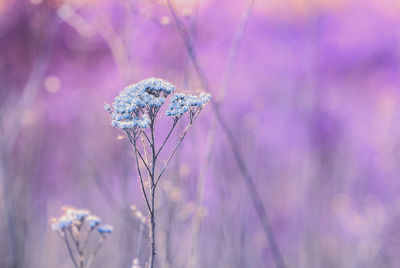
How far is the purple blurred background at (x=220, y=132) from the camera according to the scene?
167 cm

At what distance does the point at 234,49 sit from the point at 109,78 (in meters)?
3.75

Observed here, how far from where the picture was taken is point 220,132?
2.56m

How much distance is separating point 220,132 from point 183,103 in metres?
1.66

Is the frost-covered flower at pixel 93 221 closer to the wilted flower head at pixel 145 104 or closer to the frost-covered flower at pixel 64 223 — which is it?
the frost-covered flower at pixel 64 223

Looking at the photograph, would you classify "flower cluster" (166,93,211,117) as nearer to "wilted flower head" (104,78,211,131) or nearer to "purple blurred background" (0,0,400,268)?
"wilted flower head" (104,78,211,131)

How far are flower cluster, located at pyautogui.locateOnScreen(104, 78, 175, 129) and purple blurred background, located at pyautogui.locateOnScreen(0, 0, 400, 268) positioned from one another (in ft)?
1.24

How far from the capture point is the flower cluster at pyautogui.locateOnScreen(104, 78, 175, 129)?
2.83ft

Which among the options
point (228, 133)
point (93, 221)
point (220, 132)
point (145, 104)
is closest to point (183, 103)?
point (145, 104)

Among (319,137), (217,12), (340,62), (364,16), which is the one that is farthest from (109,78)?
(364,16)

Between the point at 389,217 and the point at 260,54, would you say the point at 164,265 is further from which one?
the point at 260,54

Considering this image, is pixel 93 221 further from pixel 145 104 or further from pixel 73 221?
pixel 145 104

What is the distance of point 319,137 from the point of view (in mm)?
4445

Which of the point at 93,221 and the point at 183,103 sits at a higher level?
the point at 183,103

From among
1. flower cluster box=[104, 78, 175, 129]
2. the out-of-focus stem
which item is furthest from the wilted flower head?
the out-of-focus stem
